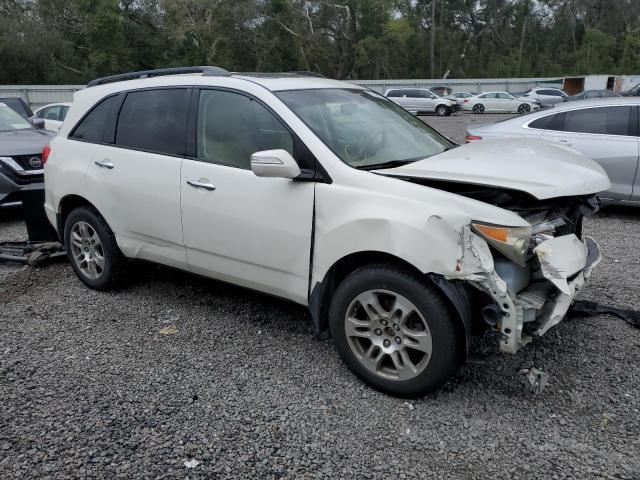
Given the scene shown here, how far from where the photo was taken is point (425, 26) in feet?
222

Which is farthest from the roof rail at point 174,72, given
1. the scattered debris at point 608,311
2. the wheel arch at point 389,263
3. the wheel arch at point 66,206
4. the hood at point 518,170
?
the scattered debris at point 608,311

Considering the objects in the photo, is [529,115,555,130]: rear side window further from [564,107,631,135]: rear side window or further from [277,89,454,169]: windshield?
[277,89,454,169]: windshield

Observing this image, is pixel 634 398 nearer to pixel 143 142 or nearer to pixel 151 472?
pixel 151 472

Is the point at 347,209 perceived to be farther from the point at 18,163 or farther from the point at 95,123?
the point at 18,163

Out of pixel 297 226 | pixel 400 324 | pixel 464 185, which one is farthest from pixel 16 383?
pixel 464 185

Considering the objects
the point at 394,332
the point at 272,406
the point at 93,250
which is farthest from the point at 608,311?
the point at 93,250

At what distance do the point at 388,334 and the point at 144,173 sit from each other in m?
2.20

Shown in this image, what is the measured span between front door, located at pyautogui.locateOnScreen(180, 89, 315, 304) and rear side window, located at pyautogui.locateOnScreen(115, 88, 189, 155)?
0.60 feet

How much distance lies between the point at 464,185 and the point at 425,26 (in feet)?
229

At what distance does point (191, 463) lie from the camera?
284cm

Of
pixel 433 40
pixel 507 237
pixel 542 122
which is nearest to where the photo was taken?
pixel 507 237

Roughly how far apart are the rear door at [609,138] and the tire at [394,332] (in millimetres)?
4647

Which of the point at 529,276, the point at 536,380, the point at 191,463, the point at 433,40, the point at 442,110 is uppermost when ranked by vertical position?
the point at 433,40

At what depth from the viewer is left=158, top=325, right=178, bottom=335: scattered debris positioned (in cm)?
425
